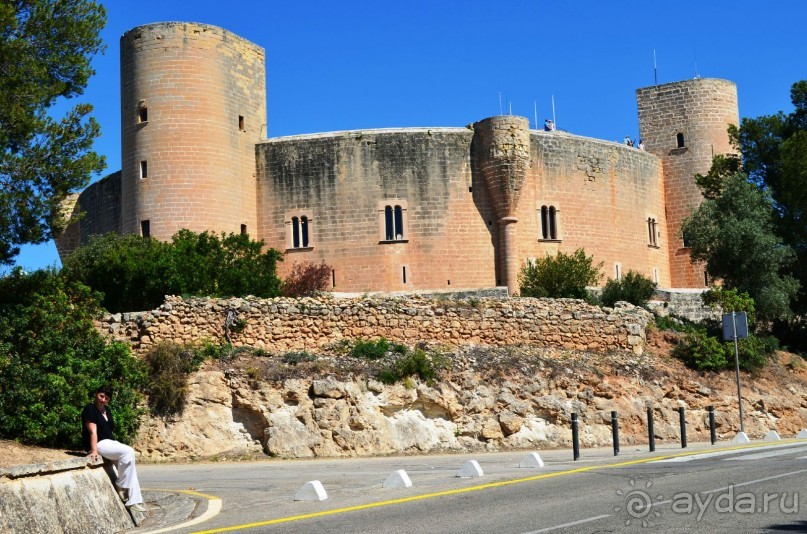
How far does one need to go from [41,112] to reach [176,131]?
19.8 metres

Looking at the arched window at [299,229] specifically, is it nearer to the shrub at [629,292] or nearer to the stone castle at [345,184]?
the stone castle at [345,184]

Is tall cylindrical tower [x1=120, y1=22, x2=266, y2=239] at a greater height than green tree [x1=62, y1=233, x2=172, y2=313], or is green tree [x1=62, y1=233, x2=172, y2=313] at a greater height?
tall cylindrical tower [x1=120, y1=22, x2=266, y2=239]

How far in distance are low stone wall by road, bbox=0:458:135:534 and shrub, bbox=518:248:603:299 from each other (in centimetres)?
2895

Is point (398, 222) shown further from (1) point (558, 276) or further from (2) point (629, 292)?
(2) point (629, 292)

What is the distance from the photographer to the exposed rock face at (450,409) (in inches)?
878

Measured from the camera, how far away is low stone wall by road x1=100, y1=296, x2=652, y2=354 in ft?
80.5

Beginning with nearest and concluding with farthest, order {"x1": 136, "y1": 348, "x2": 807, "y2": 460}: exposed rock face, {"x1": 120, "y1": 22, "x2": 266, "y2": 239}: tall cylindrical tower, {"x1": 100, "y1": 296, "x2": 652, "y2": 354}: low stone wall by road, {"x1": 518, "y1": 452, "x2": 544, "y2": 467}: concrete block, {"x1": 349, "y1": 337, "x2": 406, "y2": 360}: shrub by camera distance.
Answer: {"x1": 518, "y1": 452, "x2": 544, "y2": 467}: concrete block < {"x1": 136, "y1": 348, "x2": 807, "y2": 460}: exposed rock face < {"x1": 100, "y1": 296, "x2": 652, "y2": 354}: low stone wall by road < {"x1": 349, "y1": 337, "x2": 406, "y2": 360}: shrub < {"x1": 120, "y1": 22, "x2": 266, "y2": 239}: tall cylindrical tower

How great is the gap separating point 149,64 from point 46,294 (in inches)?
791

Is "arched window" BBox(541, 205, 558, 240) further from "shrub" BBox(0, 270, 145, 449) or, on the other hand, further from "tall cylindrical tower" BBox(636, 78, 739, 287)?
"shrub" BBox(0, 270, 145, 449)

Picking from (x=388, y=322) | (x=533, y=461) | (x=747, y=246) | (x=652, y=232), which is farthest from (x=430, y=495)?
(x=652, y=232)

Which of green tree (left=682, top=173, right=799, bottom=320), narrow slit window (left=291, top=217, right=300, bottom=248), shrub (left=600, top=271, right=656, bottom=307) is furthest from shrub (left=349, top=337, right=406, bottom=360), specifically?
narrow slit window (left=291, top=217, right=300, bottom=248)

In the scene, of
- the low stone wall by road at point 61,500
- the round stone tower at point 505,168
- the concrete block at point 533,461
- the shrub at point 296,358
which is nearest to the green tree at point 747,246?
the round stone tower at point 505,168

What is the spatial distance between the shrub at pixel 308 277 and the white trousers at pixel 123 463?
2979cm

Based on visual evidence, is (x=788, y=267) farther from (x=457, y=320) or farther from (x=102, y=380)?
(x=102, y=380)
